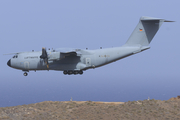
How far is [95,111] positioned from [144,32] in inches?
484

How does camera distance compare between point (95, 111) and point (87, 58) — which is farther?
point (87, 58)

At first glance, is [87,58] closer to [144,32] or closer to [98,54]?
[98,54]

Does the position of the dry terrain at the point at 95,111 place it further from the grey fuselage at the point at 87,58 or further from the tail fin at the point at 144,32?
the tail fin at the point at 144,32

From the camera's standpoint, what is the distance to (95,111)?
38.2m

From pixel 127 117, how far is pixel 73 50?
1108 centimetres

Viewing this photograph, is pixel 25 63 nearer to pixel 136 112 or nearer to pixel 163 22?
pixel 136 112

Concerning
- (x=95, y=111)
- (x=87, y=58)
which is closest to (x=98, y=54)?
(x=87, y=58)

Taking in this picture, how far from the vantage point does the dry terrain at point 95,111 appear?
3675 centimetres

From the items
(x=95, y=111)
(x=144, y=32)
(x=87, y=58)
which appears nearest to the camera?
(x=95, y=111)

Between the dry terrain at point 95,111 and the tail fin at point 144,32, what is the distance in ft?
27.1

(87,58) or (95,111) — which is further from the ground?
(87,58)

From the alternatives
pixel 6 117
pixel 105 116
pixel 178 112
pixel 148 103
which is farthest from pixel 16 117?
pixel 178 112

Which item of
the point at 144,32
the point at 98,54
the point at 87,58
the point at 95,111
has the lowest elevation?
the point at 95,111

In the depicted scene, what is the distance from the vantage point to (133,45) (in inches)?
1576
